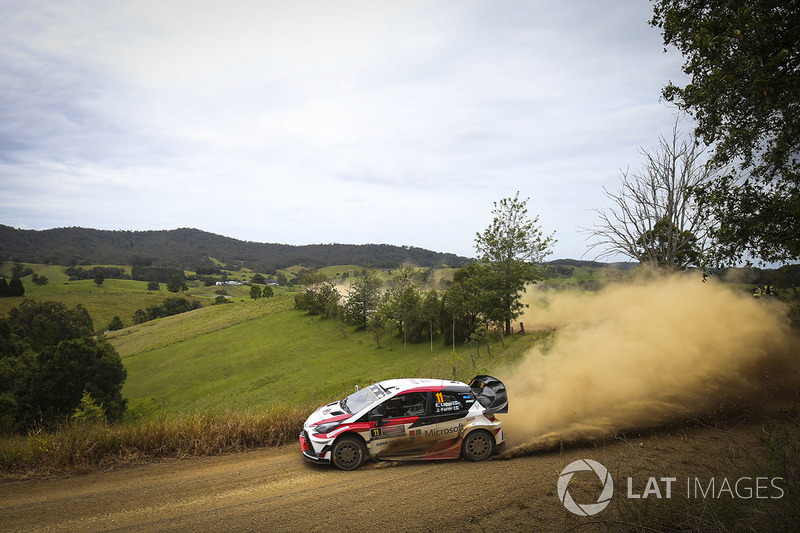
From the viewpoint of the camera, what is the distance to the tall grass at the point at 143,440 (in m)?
8.97

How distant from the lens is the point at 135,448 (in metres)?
9.75

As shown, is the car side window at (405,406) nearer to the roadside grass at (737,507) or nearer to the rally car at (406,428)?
the rally car at (406,428)

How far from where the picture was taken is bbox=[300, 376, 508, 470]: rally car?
30.9 feet

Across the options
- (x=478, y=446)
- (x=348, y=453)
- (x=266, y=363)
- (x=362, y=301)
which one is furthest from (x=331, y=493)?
(x=362, y=301)

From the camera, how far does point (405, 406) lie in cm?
991

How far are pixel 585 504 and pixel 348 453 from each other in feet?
16.6

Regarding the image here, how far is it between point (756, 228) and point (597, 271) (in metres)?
19.8

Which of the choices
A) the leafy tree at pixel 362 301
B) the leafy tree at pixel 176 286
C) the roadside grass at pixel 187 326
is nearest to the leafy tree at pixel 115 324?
the roadside grass at pixel 187 326

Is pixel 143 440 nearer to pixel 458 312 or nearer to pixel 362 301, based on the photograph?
pixel 458 312

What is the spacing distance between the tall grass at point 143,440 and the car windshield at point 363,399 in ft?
6.30

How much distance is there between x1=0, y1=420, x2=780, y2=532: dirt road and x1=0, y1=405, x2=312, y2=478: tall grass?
46cm

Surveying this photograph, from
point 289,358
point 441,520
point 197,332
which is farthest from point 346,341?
point 441,520

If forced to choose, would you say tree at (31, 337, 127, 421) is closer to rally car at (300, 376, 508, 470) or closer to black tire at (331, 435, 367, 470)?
rally car at (300, 376, 508, 470)

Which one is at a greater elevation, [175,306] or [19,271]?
[19,271]
